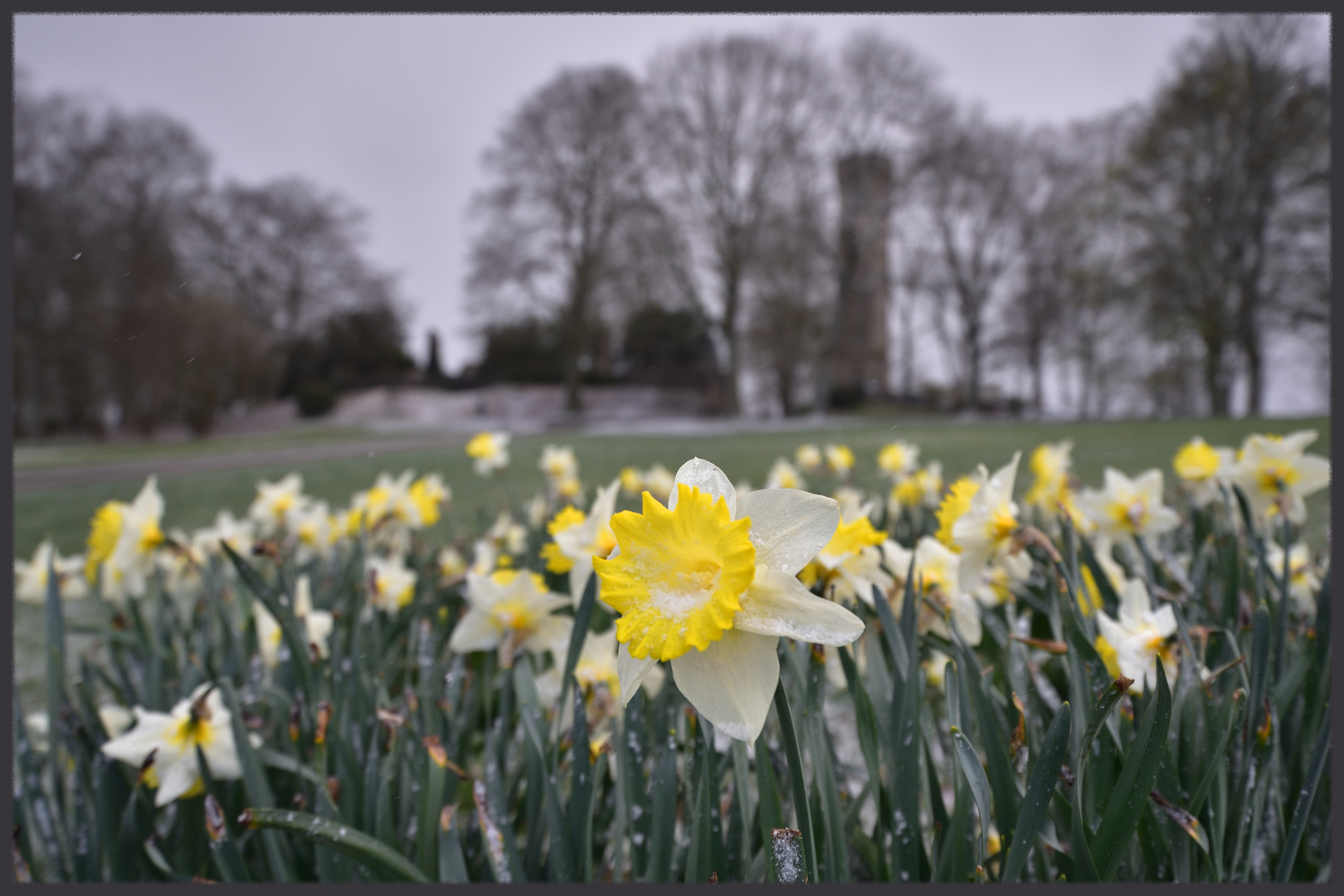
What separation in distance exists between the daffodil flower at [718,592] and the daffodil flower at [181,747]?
32.1 inches

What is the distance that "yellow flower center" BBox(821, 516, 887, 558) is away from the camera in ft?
2.28

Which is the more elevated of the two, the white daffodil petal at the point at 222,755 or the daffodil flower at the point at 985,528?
the daffodil flower at the point at 985,528

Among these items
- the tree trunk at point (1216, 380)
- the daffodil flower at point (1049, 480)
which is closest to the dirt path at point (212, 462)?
the daffodil flower at point (1049, 480)

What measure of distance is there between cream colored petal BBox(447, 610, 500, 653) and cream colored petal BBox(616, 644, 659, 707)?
2.00ft

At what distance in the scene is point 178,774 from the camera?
35.0 inches

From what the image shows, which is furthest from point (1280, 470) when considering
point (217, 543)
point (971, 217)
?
point (971, 217)

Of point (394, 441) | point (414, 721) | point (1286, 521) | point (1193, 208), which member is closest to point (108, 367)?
point (394, 441)

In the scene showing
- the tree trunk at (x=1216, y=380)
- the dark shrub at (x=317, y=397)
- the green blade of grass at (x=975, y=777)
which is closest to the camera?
the green blade of grass at (x=975, y=777)

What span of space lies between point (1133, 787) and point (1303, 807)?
208 millimetres

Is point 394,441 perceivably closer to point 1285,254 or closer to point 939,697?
point 939,697

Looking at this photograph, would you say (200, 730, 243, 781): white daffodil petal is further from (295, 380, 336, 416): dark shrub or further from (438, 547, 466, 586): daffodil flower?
(295, 380, 336, 416): dark shrub

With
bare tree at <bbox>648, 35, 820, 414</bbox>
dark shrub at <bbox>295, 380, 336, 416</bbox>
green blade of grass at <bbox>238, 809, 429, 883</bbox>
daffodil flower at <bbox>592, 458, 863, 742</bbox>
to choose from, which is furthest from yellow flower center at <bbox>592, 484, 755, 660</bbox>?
bare tree at <bbox>648, 35, 820, 414</bbox>

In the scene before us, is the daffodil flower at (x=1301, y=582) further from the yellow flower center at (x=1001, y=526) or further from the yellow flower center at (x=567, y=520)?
the yellow flower center at (x=567, y=520)

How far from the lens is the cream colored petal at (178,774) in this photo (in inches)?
34.6
